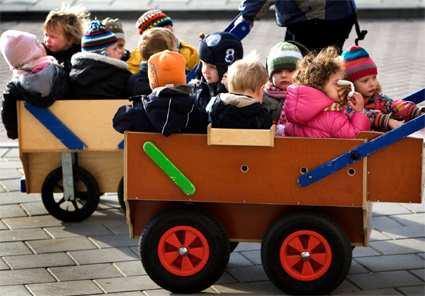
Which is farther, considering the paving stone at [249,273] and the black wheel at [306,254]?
the paving stone at [249,273]

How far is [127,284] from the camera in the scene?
6109 mm

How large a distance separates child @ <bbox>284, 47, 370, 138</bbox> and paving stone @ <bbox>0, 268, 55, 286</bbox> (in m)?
1.42

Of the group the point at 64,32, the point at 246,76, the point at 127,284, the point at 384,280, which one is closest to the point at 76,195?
the point at 64,32

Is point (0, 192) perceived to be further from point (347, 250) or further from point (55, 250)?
point (347, 250)

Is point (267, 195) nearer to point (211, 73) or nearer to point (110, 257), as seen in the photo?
point (211, 73)

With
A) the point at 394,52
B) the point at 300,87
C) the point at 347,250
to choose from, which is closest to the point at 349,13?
the point at 300,87

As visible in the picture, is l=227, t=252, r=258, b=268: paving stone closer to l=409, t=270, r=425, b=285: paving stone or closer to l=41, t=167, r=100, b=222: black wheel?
l=409, t=270, r=425, b=285: paving stone

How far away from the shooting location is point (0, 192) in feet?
25.0

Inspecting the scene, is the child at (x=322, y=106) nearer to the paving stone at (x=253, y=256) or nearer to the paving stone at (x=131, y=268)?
the paving stone at (x=253, y=256)

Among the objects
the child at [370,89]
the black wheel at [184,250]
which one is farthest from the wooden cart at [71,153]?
the child at [370,89]

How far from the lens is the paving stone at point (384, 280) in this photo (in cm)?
607

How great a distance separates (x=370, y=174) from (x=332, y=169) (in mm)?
A: 218

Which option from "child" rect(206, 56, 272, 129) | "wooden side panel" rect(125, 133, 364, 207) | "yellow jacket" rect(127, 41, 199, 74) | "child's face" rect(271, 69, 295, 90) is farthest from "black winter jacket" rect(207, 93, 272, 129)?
"yellow jacket" rect(127, 41, 199, 74)

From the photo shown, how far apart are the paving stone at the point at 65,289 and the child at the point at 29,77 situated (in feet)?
3.84
